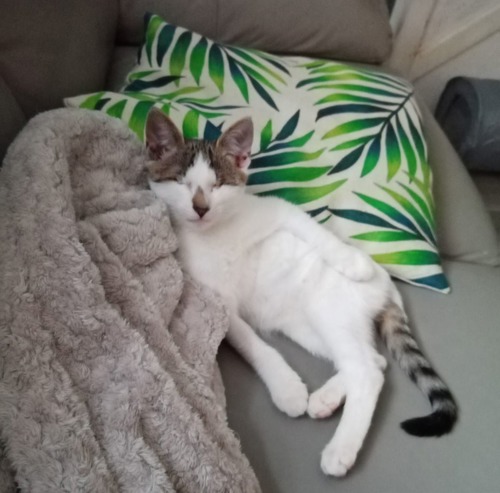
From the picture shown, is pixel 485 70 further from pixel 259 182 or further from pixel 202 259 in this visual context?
pixel 202 259

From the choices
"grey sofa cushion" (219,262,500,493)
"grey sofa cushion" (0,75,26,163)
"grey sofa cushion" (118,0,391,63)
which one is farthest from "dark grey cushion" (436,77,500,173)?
"grey sofa cushion" (0,75,26,163)

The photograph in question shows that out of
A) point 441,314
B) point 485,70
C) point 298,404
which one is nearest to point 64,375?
point 298,404

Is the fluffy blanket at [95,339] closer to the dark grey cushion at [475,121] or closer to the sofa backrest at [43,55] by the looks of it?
the sofa backrest at [43,55]

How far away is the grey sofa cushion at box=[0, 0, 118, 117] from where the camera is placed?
40.9 inches

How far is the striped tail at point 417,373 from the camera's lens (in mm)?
859

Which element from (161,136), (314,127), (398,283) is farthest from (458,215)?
(161,136)

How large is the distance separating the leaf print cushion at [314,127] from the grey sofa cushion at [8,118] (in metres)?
0.14

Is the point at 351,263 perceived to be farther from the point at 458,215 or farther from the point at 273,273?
the point at 458,215

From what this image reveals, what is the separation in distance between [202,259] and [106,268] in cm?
28

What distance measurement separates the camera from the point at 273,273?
114 centimetres

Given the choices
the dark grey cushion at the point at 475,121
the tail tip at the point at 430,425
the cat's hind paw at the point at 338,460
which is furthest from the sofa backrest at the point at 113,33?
the tail tip at the point at 430,425

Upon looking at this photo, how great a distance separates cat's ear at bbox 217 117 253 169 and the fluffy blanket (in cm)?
23

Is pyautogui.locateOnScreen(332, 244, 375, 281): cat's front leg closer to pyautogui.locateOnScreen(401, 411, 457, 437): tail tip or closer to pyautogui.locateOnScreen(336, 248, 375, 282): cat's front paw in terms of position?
pyautogui.locateOnScreen(336, 248, 375, 282): cat's front paw

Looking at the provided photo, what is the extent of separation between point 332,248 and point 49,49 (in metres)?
0.78
